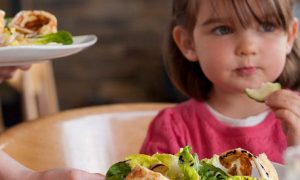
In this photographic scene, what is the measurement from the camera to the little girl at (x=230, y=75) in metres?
1.36

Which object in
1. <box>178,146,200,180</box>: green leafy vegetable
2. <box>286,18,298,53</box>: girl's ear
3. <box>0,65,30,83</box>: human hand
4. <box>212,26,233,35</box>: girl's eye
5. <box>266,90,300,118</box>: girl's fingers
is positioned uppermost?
<box>212,26,233,35</box>: girl's eye

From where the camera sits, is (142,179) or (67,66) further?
(67,66)

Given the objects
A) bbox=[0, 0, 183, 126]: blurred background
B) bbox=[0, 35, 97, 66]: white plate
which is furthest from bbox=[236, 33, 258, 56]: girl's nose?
bbox=[0, 0, 183, 126]: blurred background

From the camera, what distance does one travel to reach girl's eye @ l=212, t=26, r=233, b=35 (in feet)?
4.59

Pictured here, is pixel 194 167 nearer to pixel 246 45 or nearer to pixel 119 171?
pixel 119 171

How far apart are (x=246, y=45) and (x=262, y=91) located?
0.11 metres

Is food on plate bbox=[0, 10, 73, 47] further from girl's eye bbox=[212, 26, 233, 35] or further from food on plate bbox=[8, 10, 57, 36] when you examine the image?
girl's eye bbox=[212, 26, 233, 35]

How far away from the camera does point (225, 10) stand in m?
1.39

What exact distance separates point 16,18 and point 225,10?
17.5 inches

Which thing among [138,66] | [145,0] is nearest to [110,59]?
[138,66]

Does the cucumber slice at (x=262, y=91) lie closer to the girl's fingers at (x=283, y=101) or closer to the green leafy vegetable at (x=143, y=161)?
the girl's fingers at (x=283, y=101)

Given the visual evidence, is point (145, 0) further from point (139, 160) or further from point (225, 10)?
point (139, 160)

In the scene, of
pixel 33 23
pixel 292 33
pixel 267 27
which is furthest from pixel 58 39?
pixel 292 33

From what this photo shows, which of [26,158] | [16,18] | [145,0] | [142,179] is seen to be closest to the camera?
[142,179]
